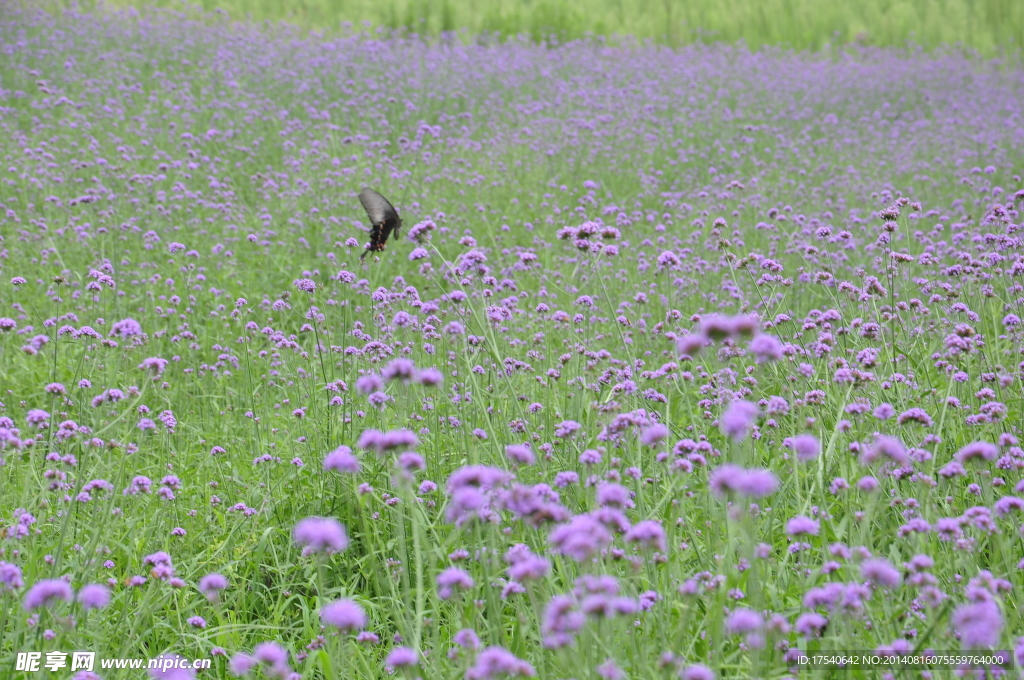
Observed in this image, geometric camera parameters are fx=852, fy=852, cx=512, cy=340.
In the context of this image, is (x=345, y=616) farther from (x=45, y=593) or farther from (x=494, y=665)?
(x=45, y=593)

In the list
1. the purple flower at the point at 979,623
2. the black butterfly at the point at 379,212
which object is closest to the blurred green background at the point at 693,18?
the black butterfly at the point at 379,212

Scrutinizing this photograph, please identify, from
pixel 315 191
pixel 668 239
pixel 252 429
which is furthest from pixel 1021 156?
pixel 252 429

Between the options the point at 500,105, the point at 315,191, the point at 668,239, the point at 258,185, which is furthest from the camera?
the point at 500,105

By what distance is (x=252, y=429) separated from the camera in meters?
3.98

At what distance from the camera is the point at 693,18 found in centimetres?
1992

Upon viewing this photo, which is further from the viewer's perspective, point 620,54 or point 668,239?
point 620,54

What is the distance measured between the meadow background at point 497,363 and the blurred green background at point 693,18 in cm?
335

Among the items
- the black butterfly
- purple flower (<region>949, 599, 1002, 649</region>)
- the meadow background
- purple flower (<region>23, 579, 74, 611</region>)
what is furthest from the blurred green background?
purple flower (<region>949, 599, 1002, 649</region>)

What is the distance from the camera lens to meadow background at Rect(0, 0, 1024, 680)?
7.14ft

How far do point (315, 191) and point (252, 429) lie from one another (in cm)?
426

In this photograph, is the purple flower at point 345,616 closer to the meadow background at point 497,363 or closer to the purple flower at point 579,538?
the meadow background at point 497,363

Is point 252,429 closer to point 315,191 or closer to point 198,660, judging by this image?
point 198,660

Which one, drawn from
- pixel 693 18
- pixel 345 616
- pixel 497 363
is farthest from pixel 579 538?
pixel 693 18

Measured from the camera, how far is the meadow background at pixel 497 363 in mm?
2178
